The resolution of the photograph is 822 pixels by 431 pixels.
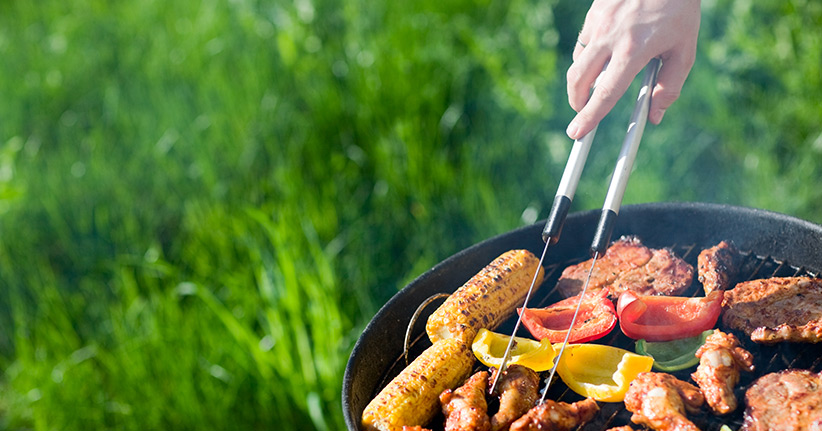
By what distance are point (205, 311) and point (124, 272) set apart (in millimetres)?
548

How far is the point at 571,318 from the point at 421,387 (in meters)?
0.58

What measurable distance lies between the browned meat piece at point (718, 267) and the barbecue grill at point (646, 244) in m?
0.08

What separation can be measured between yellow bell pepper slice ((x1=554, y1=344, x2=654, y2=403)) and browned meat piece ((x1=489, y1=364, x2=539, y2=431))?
0.11 meters

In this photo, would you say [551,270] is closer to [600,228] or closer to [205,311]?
[600,228]

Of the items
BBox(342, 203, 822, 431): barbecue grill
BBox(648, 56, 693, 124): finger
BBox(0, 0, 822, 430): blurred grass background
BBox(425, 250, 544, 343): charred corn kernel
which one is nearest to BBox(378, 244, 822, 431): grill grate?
BBox(342, 203, 822, 431): barbecue grill

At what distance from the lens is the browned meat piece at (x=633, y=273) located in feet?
7.20

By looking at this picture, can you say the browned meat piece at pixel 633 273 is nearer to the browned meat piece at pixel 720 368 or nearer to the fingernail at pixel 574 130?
the browned meat piece at pixel 720 368

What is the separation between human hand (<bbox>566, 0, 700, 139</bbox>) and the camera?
1912mm

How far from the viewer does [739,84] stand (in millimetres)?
4121

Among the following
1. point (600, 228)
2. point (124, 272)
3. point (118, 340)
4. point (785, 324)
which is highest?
point (600, 228)

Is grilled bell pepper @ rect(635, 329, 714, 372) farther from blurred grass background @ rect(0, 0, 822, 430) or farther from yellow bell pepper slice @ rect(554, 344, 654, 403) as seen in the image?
blurred grass background @ rect(0, 0, 822, 430)

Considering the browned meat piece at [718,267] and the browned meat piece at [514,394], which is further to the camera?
the browned meat piece at [718,267]

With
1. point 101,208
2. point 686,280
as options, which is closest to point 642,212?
point 686,280

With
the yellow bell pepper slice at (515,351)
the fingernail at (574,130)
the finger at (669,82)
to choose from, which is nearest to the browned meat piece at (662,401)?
the yellow bell pepper slice at (515,351)
